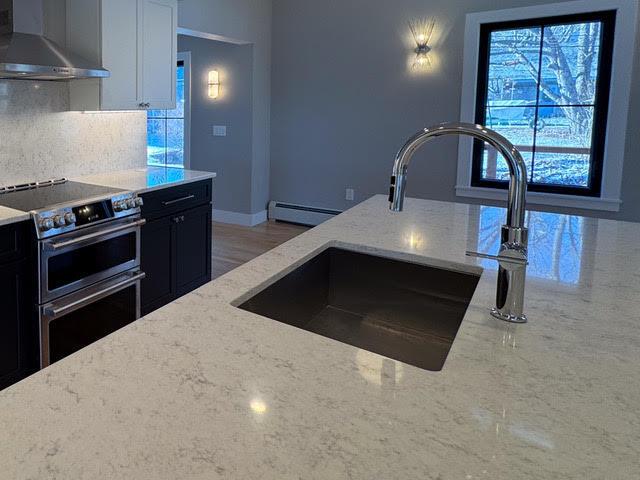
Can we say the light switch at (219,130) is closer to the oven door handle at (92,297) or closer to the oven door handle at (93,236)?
the oven door handle at (93,236)

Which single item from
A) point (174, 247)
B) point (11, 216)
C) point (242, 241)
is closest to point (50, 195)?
point (11, 216)

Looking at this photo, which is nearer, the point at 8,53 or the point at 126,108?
the point at 8,53

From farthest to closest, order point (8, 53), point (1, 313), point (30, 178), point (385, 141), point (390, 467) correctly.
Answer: point (385, 141)
point (30, 178)
point (8, 53)
point (1, 313)
point (390, 467)

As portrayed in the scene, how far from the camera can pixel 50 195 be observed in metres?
2.70

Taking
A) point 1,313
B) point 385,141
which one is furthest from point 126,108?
point 385,141

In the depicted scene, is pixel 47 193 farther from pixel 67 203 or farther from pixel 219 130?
pixel 219 130

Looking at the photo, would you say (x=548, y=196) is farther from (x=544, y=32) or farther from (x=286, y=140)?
(x=286, y=140)

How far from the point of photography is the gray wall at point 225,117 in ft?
18.5

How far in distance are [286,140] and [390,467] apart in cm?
547

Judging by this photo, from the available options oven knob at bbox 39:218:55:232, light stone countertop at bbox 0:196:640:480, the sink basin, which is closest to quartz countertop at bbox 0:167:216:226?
oven knob at bbox 39:218:55:232

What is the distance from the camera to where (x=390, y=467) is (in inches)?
24.2

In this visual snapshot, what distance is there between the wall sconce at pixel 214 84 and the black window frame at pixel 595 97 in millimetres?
2840

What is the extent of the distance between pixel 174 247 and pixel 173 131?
12.2 feet

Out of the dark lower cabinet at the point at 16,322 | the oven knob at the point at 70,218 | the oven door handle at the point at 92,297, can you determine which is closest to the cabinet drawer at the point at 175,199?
the oven door handle at the point at 92,297
